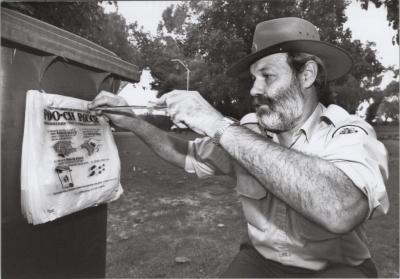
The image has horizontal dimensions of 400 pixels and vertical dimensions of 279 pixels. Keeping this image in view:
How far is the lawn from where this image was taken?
307 centimetres

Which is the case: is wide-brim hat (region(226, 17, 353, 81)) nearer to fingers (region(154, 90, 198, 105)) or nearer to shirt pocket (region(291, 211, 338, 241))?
fingers (region(154, 90, 198, 105))

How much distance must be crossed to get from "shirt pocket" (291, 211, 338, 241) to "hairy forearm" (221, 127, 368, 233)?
16.3 inches

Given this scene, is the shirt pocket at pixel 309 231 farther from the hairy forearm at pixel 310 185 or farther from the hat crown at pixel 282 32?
the hat crown at pixel 282 32

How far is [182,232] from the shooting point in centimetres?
385

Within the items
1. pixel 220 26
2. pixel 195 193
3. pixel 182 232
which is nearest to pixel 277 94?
pixel 182 232

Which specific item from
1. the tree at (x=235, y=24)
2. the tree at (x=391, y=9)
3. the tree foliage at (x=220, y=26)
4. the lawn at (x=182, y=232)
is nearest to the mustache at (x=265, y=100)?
the lawn at (x=182, y=232)

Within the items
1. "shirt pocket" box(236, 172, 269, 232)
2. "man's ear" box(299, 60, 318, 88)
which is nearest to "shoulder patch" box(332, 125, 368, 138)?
"man's ear" box(299, 60, 318, 88)

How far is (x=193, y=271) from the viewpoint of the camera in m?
2.99

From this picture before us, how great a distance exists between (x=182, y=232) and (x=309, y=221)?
261 centimetres

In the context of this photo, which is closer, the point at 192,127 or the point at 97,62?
the point at 192,127

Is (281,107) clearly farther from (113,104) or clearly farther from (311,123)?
(113,104)

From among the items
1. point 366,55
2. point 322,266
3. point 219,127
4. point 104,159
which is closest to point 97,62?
point 104,159

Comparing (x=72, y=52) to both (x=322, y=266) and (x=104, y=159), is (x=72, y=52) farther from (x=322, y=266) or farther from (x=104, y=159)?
(x=322, y=266)

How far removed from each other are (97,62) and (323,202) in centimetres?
142
